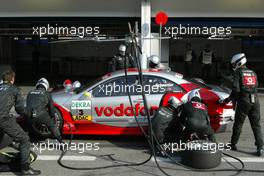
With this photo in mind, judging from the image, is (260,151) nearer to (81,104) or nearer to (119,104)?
(119,104)

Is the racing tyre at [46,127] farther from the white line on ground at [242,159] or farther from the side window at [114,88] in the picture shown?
the white line on ground at [242,159]

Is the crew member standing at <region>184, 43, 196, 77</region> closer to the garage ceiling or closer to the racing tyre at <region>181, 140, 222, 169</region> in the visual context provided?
the garage ceiling

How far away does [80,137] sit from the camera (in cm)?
848

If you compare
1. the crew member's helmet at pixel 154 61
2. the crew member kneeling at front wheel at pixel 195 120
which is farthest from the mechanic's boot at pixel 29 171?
the crew member's helmet at pixel 154 61

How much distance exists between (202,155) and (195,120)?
2.27 ft

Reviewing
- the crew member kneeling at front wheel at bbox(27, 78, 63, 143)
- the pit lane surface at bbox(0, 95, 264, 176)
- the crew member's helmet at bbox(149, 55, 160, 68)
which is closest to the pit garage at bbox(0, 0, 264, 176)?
the pit lane surface at bbox(0, 95, 264, 176)

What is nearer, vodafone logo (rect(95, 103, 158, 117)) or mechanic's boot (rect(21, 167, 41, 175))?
mechanic's boot (rect(21, 167, 41, 175))

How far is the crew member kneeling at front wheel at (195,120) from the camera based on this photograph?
6.96 meters

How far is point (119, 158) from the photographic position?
7.09 meters

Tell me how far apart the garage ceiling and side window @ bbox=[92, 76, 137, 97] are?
7.92 meters

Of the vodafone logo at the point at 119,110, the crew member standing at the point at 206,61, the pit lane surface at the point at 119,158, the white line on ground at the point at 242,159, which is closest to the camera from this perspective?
the pit lane surface at the point at 119,158

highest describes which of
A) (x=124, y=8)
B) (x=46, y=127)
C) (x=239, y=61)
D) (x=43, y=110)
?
(x=124, y=8)

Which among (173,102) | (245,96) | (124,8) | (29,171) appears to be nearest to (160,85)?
(173,102)

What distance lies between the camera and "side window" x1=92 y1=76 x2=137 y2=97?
26.6 ft
